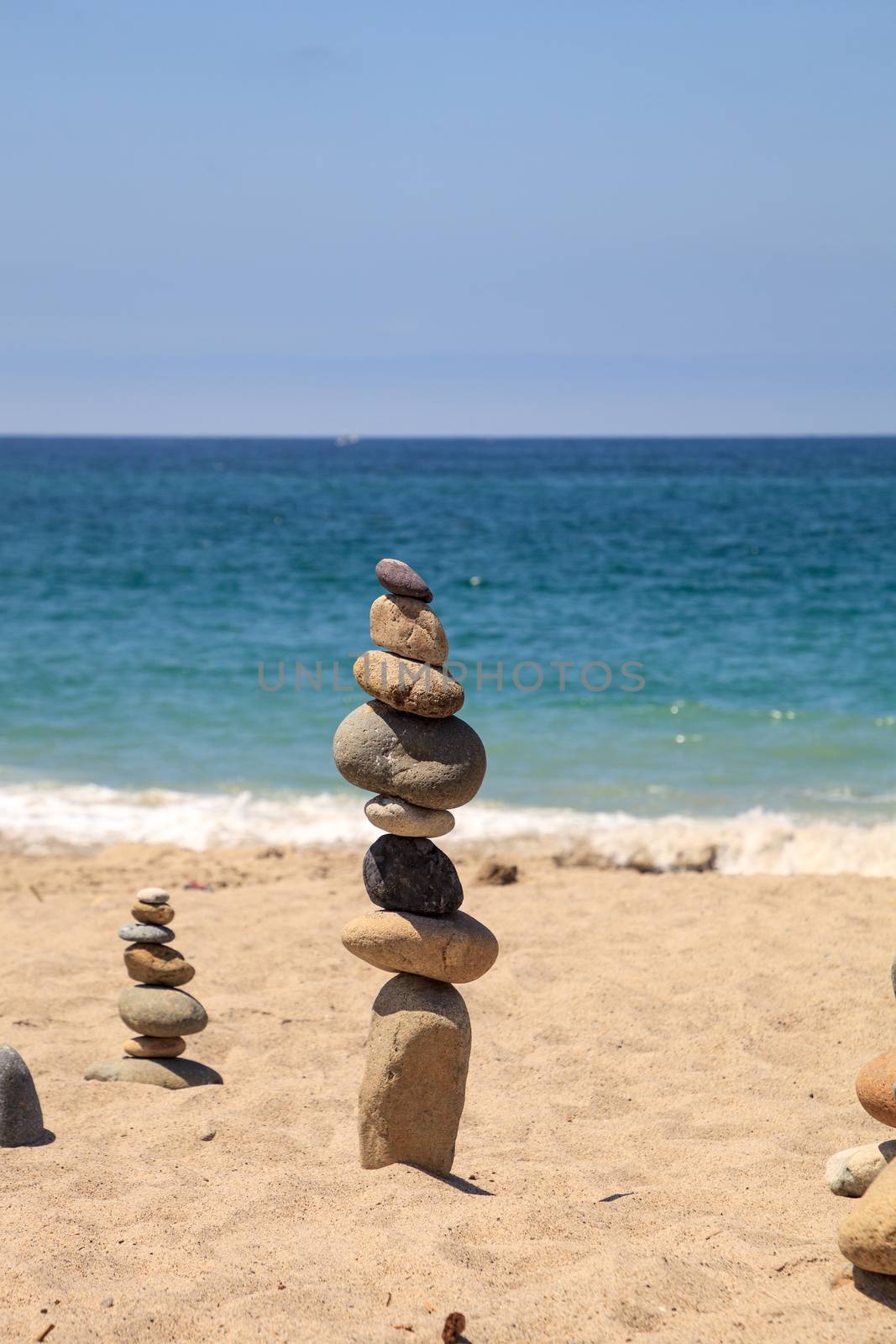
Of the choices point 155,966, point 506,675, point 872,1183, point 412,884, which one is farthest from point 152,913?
point 506,675

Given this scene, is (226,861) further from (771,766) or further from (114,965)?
(771,766)

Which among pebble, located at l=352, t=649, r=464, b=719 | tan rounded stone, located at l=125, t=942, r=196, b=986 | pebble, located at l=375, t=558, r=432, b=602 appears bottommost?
tan rounded stone, located at l=125, t=942, r=196, b=986

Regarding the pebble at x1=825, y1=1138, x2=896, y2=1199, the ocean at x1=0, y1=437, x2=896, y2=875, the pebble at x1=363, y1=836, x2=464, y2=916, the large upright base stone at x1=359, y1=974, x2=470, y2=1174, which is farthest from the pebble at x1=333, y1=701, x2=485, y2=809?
the ocean at x1=0, y1=437, x2=896, y2=875

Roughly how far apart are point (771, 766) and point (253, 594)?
14.6 metres

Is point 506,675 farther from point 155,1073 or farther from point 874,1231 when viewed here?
point 874,1231

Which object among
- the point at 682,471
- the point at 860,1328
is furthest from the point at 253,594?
the point at 682,471

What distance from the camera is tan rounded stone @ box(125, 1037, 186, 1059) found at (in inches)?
247

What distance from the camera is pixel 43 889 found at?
9484 millimetres

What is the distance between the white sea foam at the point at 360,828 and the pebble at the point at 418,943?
214 inches

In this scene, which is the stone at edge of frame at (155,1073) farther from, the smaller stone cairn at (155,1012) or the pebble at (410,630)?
the pebble at (410,630)

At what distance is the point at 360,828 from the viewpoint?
37.8ft

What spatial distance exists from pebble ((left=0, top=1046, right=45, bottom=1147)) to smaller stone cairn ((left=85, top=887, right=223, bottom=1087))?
80 cm

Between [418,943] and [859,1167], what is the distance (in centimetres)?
181

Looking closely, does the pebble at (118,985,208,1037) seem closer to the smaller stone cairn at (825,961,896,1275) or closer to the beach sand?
the beach sand
